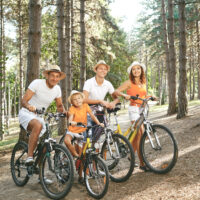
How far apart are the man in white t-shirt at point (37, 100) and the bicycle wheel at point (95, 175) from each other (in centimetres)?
102

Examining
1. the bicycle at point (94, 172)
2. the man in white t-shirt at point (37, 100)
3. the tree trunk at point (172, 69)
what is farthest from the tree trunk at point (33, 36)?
the tree trunk at point (172, 69)

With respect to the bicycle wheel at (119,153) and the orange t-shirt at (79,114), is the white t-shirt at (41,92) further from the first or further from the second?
the bicycle wheel at (119,153)

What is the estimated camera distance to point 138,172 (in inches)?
193

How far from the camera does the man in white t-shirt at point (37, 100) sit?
14.1ft

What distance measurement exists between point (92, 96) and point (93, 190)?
1.84 metres

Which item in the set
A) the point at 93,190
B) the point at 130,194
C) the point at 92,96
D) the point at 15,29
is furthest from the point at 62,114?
the point at 15,29

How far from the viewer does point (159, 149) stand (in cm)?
472

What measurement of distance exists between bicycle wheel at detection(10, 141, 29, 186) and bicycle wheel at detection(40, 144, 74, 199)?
2.07 ft

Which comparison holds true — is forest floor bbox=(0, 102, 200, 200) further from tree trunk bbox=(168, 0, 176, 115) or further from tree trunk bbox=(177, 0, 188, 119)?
tree trunk bbox=(168, 0, 176, 115)

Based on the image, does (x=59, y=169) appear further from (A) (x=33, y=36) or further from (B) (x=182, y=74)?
(B) (x=182, y=74)

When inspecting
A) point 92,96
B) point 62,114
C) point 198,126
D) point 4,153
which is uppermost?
point 92,96

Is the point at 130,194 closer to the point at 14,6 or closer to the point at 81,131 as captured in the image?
the point at 81,131

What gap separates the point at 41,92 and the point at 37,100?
0.65 feet

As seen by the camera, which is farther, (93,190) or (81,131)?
A: (81,131)
